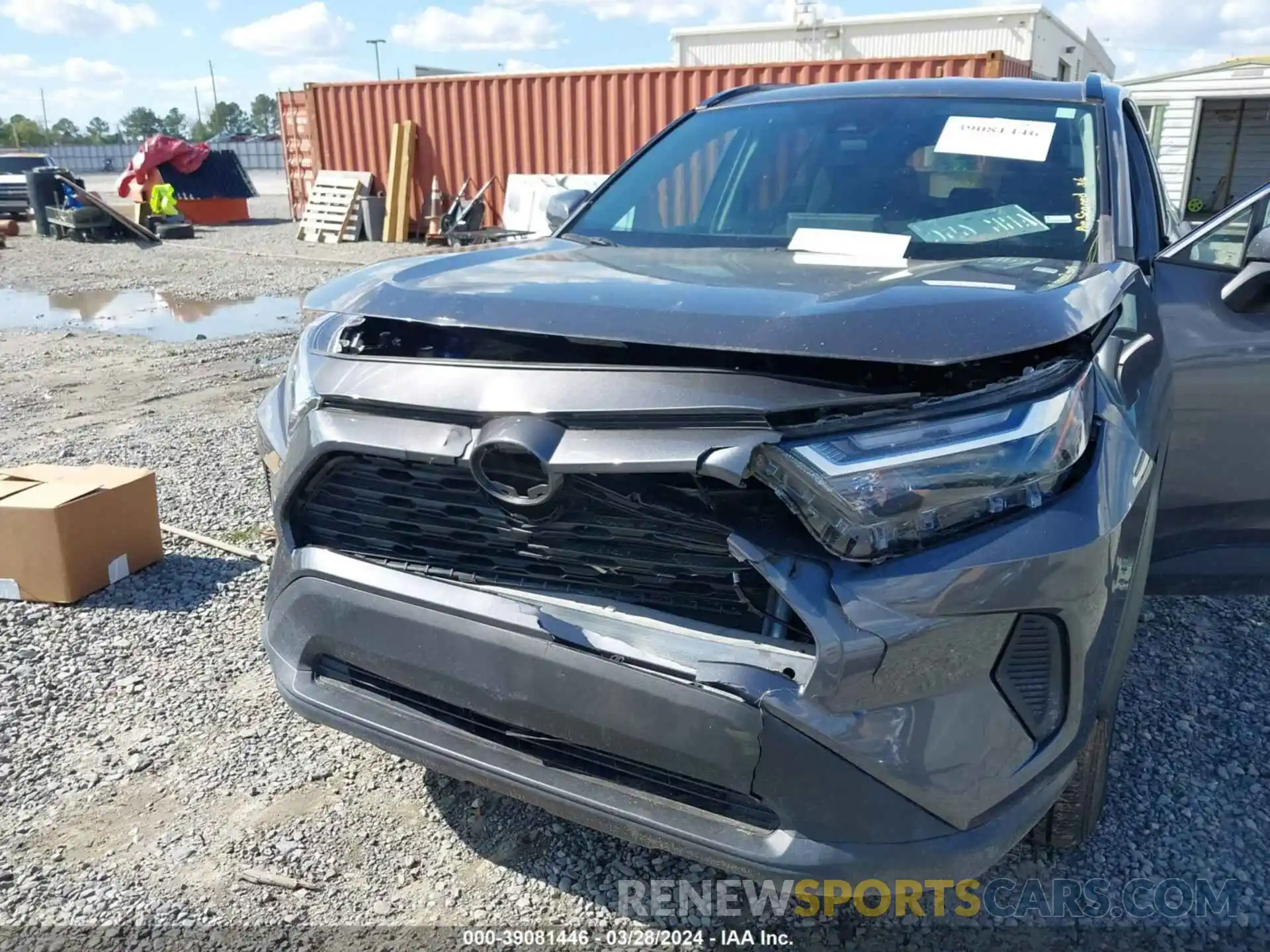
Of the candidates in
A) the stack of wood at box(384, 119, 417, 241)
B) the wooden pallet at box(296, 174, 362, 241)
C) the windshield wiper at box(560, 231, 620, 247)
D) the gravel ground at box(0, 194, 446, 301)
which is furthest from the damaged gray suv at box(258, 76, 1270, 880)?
the wooden pallet at box(296, 174, 362, 241)

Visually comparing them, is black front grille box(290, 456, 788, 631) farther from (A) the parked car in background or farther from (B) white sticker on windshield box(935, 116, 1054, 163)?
(A) the parked car in background

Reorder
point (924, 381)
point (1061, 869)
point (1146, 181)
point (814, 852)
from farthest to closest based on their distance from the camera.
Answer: point (1146, 181), point (1061, 869), point (924, 381), point (814, 852)

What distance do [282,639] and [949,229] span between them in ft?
6.49

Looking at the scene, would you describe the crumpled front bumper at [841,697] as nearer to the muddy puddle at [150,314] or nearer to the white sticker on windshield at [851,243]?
the white sticker on windshield at [851,243]

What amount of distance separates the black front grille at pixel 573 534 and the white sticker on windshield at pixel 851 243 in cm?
110

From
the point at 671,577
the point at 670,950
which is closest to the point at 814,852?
the point at 671,577

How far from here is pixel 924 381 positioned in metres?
1.68

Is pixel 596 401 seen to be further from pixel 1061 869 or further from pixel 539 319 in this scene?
pixel 1061 869

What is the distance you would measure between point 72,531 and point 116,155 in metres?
71.4

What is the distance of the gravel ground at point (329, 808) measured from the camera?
6.95ft

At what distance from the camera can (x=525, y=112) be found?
605 inches

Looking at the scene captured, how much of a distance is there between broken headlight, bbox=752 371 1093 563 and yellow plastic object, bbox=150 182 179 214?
20.4 m

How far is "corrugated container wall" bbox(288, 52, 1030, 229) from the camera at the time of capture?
13.1 m

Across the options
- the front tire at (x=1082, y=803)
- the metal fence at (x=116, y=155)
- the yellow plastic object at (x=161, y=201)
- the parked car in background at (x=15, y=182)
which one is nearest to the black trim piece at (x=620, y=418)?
the front tire at (x=1082, y=803)
